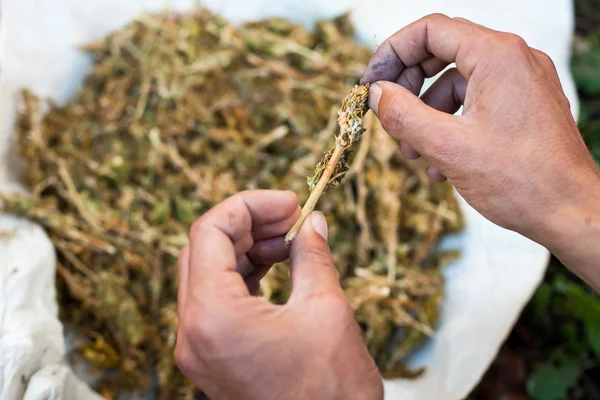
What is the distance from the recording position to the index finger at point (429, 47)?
78 cm

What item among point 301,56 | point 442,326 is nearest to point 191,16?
point 301,56

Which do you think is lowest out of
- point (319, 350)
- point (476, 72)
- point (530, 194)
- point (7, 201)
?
point (7, 201)

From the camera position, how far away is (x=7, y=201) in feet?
4.15

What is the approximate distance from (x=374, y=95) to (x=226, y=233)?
1.00 feet

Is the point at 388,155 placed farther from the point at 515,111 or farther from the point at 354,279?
the point at 515,111

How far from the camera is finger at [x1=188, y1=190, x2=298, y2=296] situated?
26.2 inches

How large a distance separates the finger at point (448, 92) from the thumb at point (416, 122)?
0.64 ft

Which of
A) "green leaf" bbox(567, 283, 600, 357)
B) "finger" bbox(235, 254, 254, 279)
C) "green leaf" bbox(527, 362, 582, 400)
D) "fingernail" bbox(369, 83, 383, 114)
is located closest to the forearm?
"fingernail" bbox(369, 83, 383, 114)

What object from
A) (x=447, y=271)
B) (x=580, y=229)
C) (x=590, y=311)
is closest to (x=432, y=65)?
(x=580, y=229)

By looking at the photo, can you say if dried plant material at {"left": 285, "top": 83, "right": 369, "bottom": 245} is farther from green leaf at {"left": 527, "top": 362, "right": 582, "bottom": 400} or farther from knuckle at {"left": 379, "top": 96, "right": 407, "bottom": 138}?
green leaf at {"left": 527, "top": 362, "right": 582, "bottom": 400}

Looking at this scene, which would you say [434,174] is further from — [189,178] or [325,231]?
[189,178]

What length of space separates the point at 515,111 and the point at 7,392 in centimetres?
93

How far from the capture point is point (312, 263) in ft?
2.36

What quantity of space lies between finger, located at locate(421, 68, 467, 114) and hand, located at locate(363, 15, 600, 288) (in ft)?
0.56
